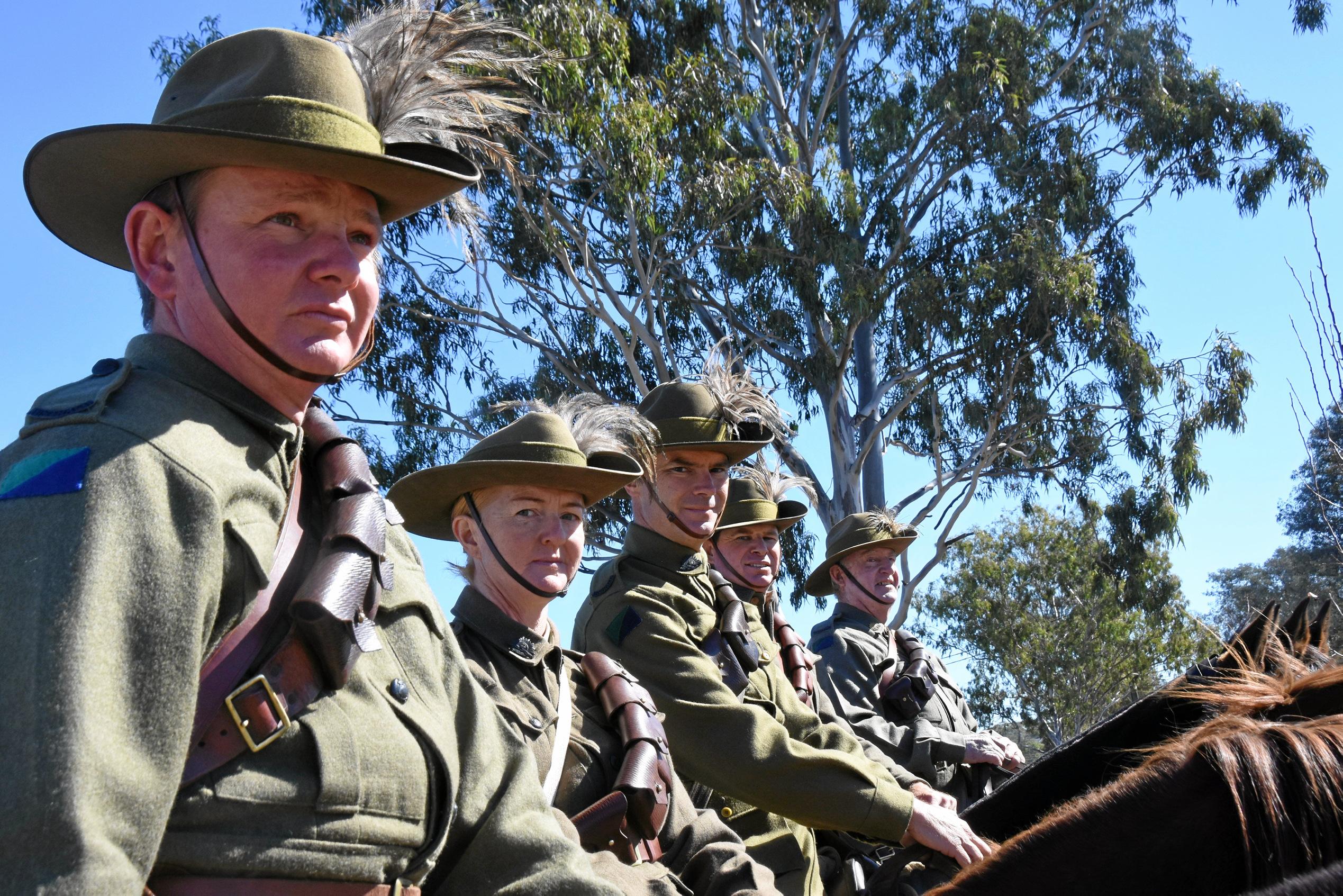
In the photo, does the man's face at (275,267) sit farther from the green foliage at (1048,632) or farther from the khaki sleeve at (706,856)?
the green foliage at (1048,632)

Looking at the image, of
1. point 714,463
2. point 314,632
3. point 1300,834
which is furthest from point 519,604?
point 1300,834

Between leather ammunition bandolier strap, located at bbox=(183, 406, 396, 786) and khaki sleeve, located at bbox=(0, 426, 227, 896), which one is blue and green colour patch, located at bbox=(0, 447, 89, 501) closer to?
khaki sleeve, located at bbox=(0, 426, 227, 896)

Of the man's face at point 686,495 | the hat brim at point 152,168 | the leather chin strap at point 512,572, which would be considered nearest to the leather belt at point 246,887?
the hat brim at point 152,168

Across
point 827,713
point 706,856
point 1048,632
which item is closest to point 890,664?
point 827,713

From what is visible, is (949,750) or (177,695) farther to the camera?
(949,750)

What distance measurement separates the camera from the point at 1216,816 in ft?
6.98

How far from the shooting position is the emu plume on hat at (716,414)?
5.22 metres

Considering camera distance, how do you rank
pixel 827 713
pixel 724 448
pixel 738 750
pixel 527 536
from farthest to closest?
1. pixel 827 713
2. pixel 724 448
3. pixel 738 750
4. pixel 527 536

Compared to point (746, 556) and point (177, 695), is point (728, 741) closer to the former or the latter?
point (746, 556)

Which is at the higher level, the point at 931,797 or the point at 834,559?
the point at 834,559

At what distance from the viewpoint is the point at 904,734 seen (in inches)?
239

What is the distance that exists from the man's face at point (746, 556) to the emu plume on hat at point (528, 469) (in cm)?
197

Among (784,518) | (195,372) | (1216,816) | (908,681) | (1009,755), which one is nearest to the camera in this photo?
(195,372)

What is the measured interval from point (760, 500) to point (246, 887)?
17.1 ft
